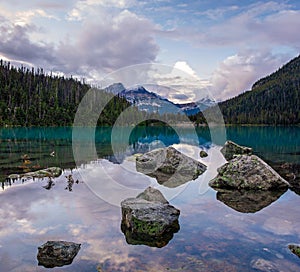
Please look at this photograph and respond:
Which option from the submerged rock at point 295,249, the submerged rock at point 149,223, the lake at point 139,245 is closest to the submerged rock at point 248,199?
the lake at point 139,245

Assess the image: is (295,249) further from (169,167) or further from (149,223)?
(169,167)

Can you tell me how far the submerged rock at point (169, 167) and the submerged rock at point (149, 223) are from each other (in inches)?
326

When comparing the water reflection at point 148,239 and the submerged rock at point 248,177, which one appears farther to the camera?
the submerged rock at point 248,177

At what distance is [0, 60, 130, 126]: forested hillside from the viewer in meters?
133

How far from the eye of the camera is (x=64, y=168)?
23.9m

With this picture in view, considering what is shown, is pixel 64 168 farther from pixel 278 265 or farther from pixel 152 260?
pixel 278 265

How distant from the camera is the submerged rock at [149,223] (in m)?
9.76

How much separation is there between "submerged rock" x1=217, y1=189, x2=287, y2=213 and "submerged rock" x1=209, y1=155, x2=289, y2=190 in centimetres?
58

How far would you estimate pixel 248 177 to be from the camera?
17.1 metres

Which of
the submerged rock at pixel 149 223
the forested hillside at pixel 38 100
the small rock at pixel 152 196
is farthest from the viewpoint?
the forested hillside at pixel 38 100

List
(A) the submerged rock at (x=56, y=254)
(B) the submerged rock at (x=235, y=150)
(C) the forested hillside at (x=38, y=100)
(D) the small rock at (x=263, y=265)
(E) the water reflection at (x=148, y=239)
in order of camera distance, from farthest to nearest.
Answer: (C) the forested hillside at (x=38, y=100) → (B) the submerged rock at (x=235, y=150) → (E) the water reflection at (x=148, y=239) → (A) the submerged rock at (x=56, y=254) → (D) the small rock at (x=263, y=265)

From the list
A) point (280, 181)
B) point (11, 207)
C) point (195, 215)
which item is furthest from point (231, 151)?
point (11, 207)

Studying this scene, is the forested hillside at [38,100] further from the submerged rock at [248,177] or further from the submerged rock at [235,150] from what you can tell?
the submerged rock at [248,177]

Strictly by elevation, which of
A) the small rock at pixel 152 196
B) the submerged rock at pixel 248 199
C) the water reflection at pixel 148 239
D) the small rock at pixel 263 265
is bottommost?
the water reflection at pixel 148 239
